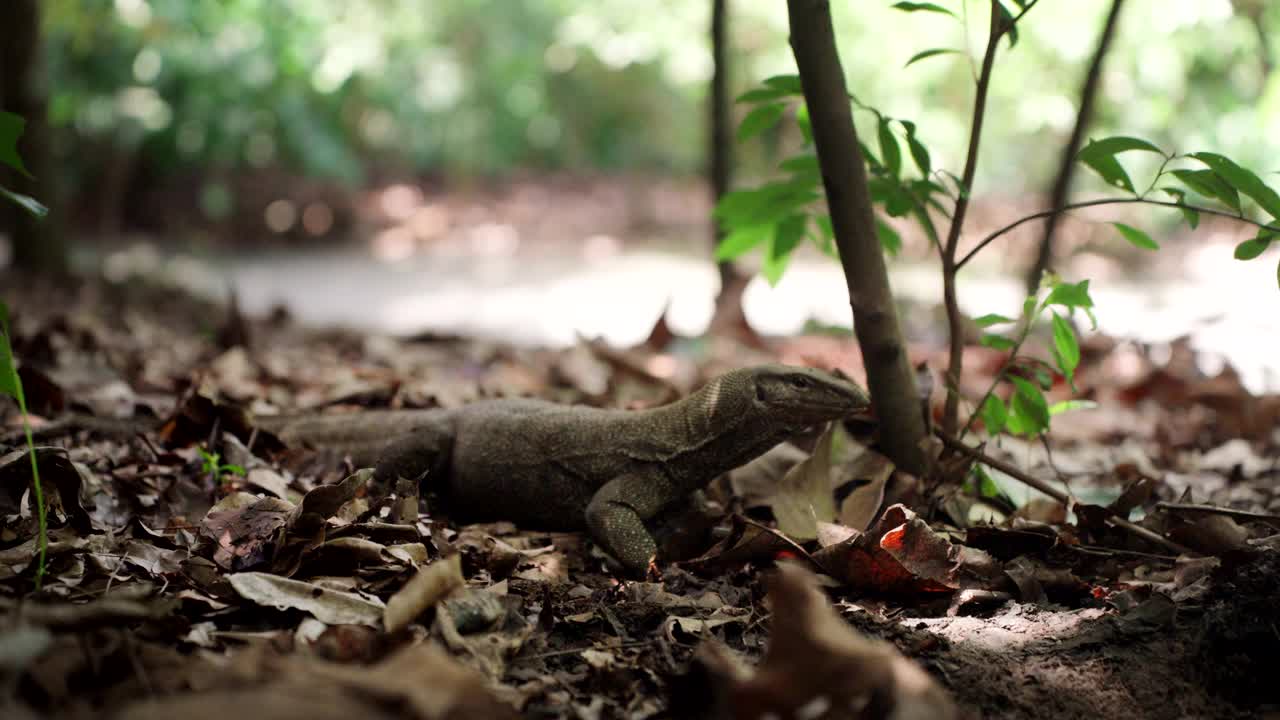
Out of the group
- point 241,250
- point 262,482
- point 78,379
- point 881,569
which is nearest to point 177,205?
point 241,250

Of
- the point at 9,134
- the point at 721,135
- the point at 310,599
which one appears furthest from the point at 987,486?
the point at 721,135

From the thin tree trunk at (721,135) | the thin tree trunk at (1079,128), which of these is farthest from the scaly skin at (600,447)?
the thin tree trunk at (721,135)

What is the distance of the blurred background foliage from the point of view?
8438mm

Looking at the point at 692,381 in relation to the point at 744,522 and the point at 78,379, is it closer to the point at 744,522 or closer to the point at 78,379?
the point at 744,522

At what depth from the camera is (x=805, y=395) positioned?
3018mm

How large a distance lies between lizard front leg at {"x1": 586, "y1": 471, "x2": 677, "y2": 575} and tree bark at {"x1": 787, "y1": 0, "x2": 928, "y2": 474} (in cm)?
72

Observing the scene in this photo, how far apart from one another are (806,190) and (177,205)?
14.5 m

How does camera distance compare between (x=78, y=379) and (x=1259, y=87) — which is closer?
(x=78, y=379)

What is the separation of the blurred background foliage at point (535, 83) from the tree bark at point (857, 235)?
302 millimetres

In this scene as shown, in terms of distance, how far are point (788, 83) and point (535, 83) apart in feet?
57.3

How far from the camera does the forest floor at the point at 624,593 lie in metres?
1.66

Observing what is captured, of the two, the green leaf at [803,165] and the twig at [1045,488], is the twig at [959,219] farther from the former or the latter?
the green leaf at [803,165]

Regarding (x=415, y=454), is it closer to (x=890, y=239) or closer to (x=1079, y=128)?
(x=890, y=239)

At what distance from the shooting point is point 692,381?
14.6 ft
